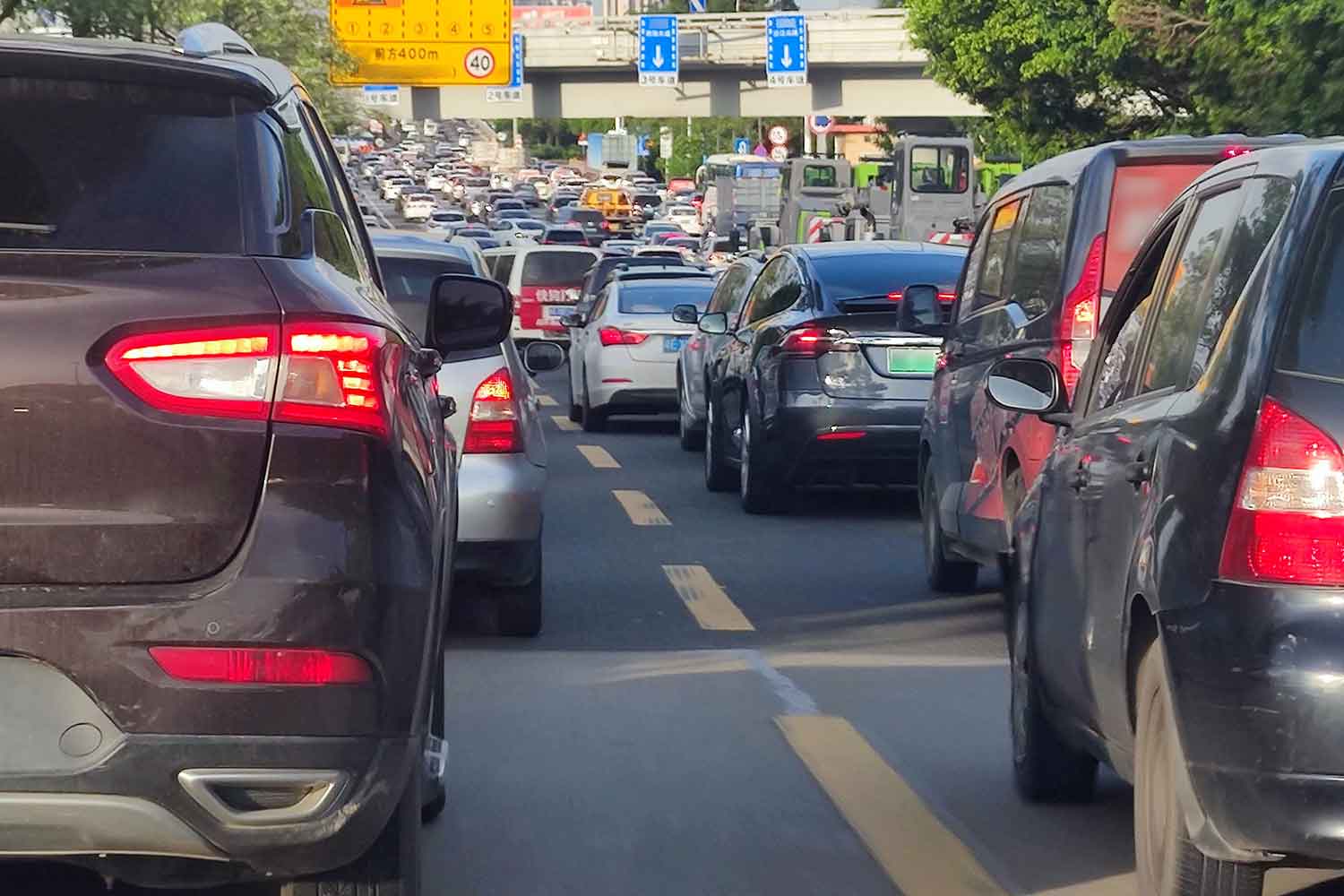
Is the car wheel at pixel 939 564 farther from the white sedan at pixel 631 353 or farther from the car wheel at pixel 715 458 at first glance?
the white sedan at pixel 631 353

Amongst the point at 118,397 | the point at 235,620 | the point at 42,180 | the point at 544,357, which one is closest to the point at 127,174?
the point at 42,180

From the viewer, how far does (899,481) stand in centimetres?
1425

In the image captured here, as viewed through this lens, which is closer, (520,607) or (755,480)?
(520,607)

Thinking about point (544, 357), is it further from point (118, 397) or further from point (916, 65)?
point (916, 65)

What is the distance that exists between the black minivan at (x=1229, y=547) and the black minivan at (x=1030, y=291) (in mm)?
3574

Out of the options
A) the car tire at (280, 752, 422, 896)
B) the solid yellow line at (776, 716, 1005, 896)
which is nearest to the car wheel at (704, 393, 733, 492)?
the solid yellow line at (776, 716, 1005, 896)

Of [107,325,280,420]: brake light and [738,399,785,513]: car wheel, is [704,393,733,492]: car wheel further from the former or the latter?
[107,325,280,420]: brake light

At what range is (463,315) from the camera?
588cm

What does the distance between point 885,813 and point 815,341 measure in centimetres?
750

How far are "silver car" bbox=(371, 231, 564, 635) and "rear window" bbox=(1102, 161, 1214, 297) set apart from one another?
2.43m

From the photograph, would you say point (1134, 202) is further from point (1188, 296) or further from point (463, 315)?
point (463, 315)

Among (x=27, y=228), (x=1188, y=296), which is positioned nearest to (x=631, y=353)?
(x=1188, y=296)

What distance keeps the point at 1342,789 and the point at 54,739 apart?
2.19 m

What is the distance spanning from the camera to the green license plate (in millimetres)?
13797
